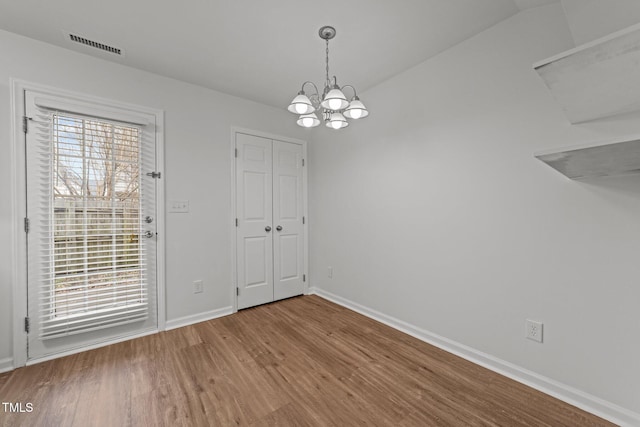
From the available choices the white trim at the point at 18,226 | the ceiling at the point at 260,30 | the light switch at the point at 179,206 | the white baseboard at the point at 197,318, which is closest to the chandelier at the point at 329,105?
the ceiling at the point at 260,30

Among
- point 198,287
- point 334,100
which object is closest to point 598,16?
point 334,100

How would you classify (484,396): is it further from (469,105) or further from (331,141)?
(331,141)

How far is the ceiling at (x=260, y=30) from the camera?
1758 mm

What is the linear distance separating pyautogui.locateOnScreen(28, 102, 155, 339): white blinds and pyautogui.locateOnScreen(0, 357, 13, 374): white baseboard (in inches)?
9.0

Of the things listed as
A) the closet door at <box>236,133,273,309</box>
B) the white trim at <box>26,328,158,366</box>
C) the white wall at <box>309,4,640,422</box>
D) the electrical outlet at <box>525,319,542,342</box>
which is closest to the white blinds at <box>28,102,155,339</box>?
the white trim at <box>26,328,158,366</box>

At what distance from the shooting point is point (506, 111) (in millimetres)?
1888

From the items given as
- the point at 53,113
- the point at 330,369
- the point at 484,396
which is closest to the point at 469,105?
the point at 484,396

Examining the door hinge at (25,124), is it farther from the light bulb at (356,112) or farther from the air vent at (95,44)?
the light bulb at (356,112)

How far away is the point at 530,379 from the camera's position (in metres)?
1.78

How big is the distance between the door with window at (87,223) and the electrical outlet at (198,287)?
38 centimetres

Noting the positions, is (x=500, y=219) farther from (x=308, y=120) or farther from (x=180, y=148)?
(x=180, y=148)

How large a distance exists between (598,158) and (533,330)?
1.21 m

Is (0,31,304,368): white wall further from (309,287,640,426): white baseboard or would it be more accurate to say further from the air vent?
(309,287,640,426): white baseboard

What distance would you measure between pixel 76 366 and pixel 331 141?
3.22m
